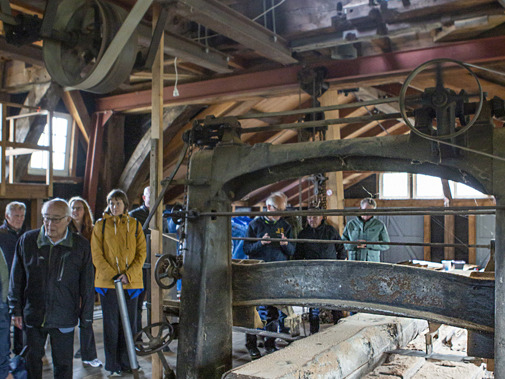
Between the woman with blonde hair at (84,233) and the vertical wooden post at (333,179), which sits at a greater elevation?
the vertical wooden post at (333,179)

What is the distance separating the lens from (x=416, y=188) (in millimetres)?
12656

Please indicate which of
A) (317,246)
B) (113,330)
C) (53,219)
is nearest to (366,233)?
(317,246)

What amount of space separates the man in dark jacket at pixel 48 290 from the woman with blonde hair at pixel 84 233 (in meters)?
0.67

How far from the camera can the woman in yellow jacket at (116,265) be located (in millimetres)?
3746

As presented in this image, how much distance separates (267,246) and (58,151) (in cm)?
345

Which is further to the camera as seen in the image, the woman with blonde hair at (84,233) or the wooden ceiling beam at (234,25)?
the woman with blonde hair at (84,233)

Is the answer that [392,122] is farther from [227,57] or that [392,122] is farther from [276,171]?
[276,171]

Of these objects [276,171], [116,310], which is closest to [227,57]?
[116,310]

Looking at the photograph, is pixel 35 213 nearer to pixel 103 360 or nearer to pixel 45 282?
pixel 103 360

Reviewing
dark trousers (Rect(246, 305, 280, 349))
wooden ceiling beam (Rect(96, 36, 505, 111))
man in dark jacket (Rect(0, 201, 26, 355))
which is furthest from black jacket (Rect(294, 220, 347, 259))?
man in dark jacket (Rect(0, 201, 26, 355))

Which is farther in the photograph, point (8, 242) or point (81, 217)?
point (81, 217)

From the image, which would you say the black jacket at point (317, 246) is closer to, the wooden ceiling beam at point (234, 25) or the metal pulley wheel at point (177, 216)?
the wooden ceiling beam at point (234, 25)

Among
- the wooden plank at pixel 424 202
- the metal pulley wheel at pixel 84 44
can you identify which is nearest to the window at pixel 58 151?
the metal pulley wheel at pixel 84 44

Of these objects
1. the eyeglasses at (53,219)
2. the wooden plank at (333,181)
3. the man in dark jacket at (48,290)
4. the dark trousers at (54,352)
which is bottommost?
the dark trousers at (54,352)
